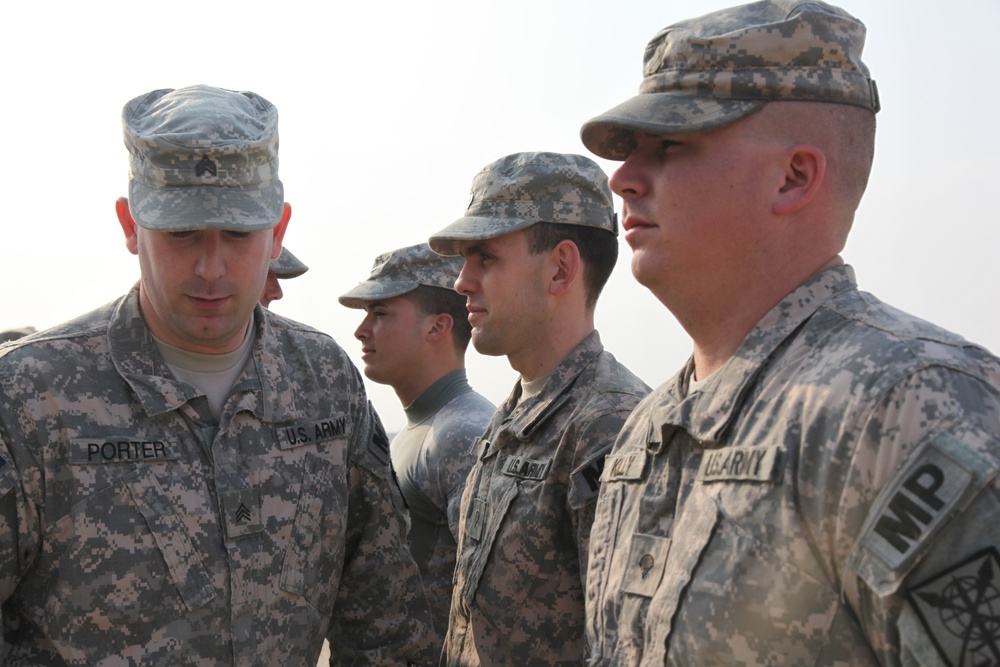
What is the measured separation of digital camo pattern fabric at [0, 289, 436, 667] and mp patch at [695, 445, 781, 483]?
5.19ft

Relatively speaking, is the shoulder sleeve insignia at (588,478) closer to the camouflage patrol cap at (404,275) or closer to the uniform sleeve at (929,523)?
the uniform sleeve at (929,523)

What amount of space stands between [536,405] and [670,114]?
1784 millimetres

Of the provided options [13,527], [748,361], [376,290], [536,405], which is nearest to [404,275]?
[376,290]

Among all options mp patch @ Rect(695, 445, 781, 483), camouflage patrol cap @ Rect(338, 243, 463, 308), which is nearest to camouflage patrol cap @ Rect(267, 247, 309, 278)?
camouflage patrol cap @ Rect(338, 243, 463, 308)

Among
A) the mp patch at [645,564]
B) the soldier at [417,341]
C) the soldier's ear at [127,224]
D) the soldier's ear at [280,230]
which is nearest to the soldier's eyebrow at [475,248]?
the soldier's ear at [280,230]

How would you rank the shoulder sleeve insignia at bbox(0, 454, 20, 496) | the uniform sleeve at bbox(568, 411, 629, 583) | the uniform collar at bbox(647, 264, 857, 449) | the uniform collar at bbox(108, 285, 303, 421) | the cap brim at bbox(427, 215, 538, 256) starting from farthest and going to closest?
the cap brim at bbox(427, 215, 538, 256)
the uniform sleeve at bbox(568, 411, 629, 583)
the uniform collar at bbox(108, 285, 303, 421)
the shoulder sleeve insignia at bbox(0, 454, 20, 496)
the uniform collar at bbox(647, 264, 857, 449)

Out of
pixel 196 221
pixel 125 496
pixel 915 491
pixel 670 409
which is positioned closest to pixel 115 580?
pixel 125 496

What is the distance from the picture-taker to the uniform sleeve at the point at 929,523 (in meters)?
1.79

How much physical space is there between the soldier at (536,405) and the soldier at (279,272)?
2.97m

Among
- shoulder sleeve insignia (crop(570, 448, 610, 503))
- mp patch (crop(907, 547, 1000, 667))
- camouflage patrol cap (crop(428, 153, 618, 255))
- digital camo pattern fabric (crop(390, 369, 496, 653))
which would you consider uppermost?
camouflage patrol cap (crop(428, 153, 618, 255))

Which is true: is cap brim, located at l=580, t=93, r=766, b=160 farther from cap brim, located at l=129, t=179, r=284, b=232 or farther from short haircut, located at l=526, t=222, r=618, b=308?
short haircut, located at l=526, t=222, r=618, b=308

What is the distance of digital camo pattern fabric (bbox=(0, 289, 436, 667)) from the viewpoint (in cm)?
296

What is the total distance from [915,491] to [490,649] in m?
2.31

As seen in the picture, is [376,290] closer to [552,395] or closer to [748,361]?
[552,395]
